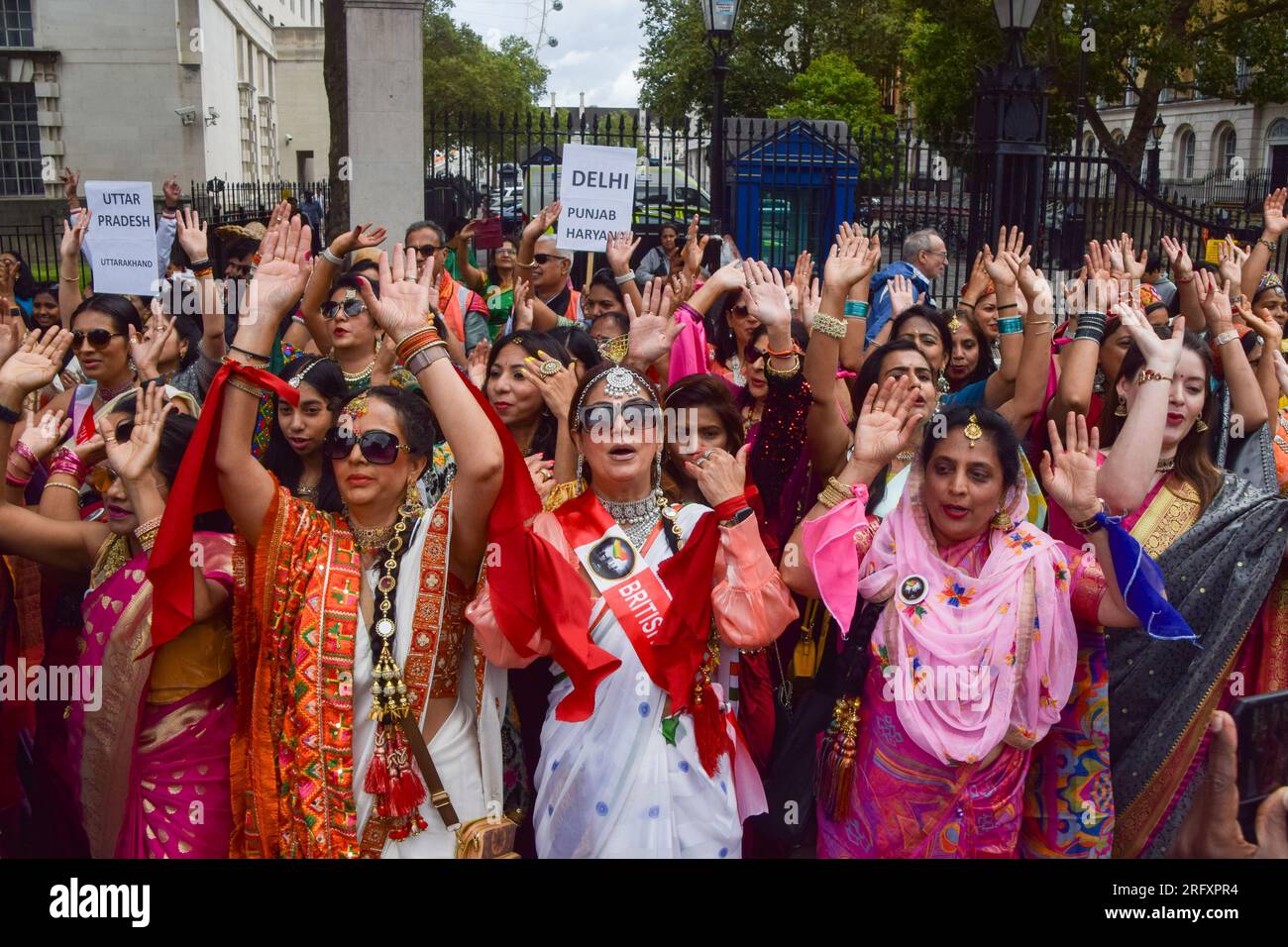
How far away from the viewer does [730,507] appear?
9.51ft

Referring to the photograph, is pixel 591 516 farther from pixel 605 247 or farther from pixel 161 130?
pixel 161 130

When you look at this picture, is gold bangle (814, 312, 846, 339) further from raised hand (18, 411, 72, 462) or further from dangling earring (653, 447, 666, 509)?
raised hand (18, 411, 72, 462)

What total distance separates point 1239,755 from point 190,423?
278cm

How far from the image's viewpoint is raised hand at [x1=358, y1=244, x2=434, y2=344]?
2.87 metres

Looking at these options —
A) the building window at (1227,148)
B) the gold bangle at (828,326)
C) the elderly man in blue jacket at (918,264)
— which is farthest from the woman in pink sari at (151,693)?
the building window at (1227,148)

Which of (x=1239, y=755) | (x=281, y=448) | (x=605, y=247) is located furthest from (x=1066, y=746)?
(x=605, y=247)

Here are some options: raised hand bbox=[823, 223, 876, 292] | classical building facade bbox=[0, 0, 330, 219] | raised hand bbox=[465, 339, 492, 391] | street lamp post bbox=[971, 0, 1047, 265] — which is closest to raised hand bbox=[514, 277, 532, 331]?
raised hand bbox=[465, 339, 492, 391]

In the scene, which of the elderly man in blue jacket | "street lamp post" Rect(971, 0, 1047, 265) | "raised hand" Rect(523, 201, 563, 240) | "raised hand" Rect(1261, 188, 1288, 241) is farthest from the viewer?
"street lamp post" Rect(971, 0, 1047, 265)

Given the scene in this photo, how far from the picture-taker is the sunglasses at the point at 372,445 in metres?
2.97

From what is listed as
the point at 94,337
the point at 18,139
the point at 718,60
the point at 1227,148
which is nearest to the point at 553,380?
the point at 94,337

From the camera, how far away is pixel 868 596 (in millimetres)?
3207

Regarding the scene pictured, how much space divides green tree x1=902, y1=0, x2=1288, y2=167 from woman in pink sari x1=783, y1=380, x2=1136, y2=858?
50.7ft

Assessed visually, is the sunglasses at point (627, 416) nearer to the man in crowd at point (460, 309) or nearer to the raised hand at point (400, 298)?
the raised hand at point (400, 298)

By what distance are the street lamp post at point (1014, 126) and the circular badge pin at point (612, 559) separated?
19.4 feet
